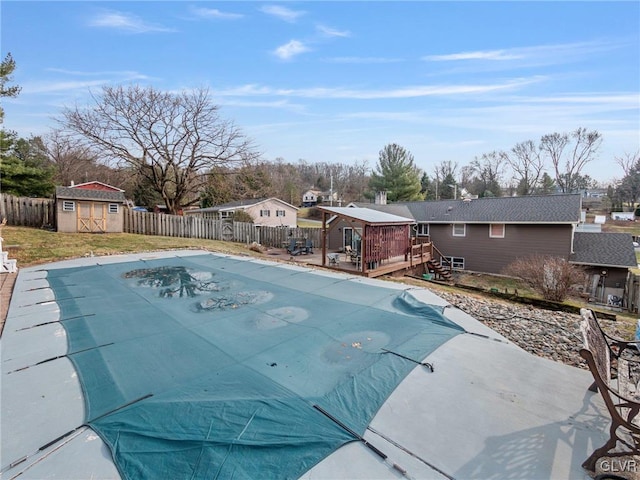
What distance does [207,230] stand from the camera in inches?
766

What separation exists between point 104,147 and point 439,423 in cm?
2523

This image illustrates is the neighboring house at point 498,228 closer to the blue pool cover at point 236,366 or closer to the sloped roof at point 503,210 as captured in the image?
the sloped roof at point 503,210

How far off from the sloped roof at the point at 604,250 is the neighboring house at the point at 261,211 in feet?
69.8

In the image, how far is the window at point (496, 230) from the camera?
16.2 m

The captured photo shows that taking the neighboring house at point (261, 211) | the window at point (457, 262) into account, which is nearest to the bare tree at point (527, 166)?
the window at point (457, 262)

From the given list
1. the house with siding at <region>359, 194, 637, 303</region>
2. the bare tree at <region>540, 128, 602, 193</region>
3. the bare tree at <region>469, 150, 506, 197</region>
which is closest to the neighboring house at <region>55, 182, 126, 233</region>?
the house with siding at <region>359, 194, 637, 303</region>

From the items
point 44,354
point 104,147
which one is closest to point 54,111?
point 104,147

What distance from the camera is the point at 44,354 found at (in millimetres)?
3781

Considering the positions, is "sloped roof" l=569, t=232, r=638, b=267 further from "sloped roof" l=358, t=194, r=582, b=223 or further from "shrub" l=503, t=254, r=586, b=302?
"sloped roof" l=358, t=194, r=582, b=223

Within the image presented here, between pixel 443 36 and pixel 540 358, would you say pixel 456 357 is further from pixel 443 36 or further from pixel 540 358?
pixel 443 36

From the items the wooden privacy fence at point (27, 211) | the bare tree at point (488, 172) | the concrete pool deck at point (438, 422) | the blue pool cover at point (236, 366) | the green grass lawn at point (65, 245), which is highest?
the bare tree at point (488, 172)

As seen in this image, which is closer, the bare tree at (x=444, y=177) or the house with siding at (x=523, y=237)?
the house with siding at (x=523, y=237)

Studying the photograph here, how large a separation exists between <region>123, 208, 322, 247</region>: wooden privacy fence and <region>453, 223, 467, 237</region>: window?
27.0ft

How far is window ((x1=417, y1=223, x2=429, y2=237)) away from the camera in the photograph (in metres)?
19.0
